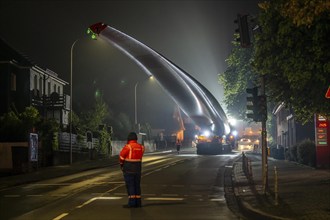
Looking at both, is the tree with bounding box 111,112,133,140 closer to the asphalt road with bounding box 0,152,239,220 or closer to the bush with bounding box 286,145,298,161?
the bush with bounding box 286,145,298,161

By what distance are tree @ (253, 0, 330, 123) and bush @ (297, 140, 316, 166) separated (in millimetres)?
11548

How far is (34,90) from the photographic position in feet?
174

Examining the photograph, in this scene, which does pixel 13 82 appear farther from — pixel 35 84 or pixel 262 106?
pixel 262 106

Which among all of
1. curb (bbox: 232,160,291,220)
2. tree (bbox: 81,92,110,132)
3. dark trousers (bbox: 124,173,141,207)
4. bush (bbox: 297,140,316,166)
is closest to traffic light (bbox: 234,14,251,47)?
curb (bbox: 232,160,291,220)

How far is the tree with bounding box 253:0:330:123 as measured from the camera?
38.7ft

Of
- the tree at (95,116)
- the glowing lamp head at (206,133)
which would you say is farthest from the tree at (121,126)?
the glowing lamp head at (206,133)

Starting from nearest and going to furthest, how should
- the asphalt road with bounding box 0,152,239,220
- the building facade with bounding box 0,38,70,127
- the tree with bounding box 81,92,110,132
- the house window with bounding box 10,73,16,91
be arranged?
1. the asphalt road with bounding box 0,152,239,220
2. the building facade with bounding box 0,38,70,127
3. the house window with bounding box 10,73,16,91
4. the tree with bounding box 81,92,110,132

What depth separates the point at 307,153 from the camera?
29266mm

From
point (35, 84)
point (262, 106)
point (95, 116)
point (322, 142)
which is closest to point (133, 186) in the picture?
point (262, 106)

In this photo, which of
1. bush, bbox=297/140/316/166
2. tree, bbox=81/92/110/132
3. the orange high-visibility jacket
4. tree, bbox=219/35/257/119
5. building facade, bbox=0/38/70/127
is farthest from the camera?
tree, bbox=81/92/110/132

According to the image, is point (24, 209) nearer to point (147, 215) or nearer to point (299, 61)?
point (147, 215)

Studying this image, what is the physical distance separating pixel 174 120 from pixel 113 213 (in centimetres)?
9882

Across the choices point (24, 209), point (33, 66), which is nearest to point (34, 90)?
point (33, 66)

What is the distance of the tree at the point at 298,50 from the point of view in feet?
38.7
